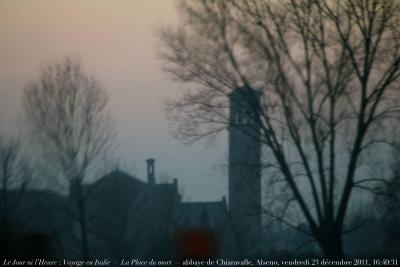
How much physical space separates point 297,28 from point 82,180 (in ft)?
49.2

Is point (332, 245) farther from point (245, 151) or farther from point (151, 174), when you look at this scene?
point (151, 174)

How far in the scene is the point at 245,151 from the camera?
22.9m

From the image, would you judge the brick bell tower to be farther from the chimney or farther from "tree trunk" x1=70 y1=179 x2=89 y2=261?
the chimney

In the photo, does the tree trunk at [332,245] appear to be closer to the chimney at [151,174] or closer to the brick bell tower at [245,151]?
the brick bell tower at [245,151]

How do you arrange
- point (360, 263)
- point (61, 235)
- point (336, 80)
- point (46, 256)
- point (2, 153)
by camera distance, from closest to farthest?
point (46, 256) < point (360, 263) < point (336, 80) < point (61, 235) < point (2, 153)

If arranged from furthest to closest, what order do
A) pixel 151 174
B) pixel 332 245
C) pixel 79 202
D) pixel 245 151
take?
pixel 151 174
pixel 79 202
pixel 245 151
pixel 332 245

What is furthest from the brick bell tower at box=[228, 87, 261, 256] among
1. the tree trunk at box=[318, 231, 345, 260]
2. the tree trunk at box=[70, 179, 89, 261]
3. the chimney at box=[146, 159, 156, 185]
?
the chimney at box=[146, 159, 156, 185]

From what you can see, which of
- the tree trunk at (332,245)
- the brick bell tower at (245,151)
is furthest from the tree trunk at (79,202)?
the tree trunk at (332,245)

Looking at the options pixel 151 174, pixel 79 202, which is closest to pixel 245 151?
pixel 79 202

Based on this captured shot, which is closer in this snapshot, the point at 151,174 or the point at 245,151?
the point at 245,151

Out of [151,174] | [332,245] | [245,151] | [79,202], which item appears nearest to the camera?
[332,245]

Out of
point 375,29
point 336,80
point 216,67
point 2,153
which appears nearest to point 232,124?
point 216,67

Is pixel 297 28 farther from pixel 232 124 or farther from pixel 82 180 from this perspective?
pixel 82 180

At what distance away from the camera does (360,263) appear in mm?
20266
